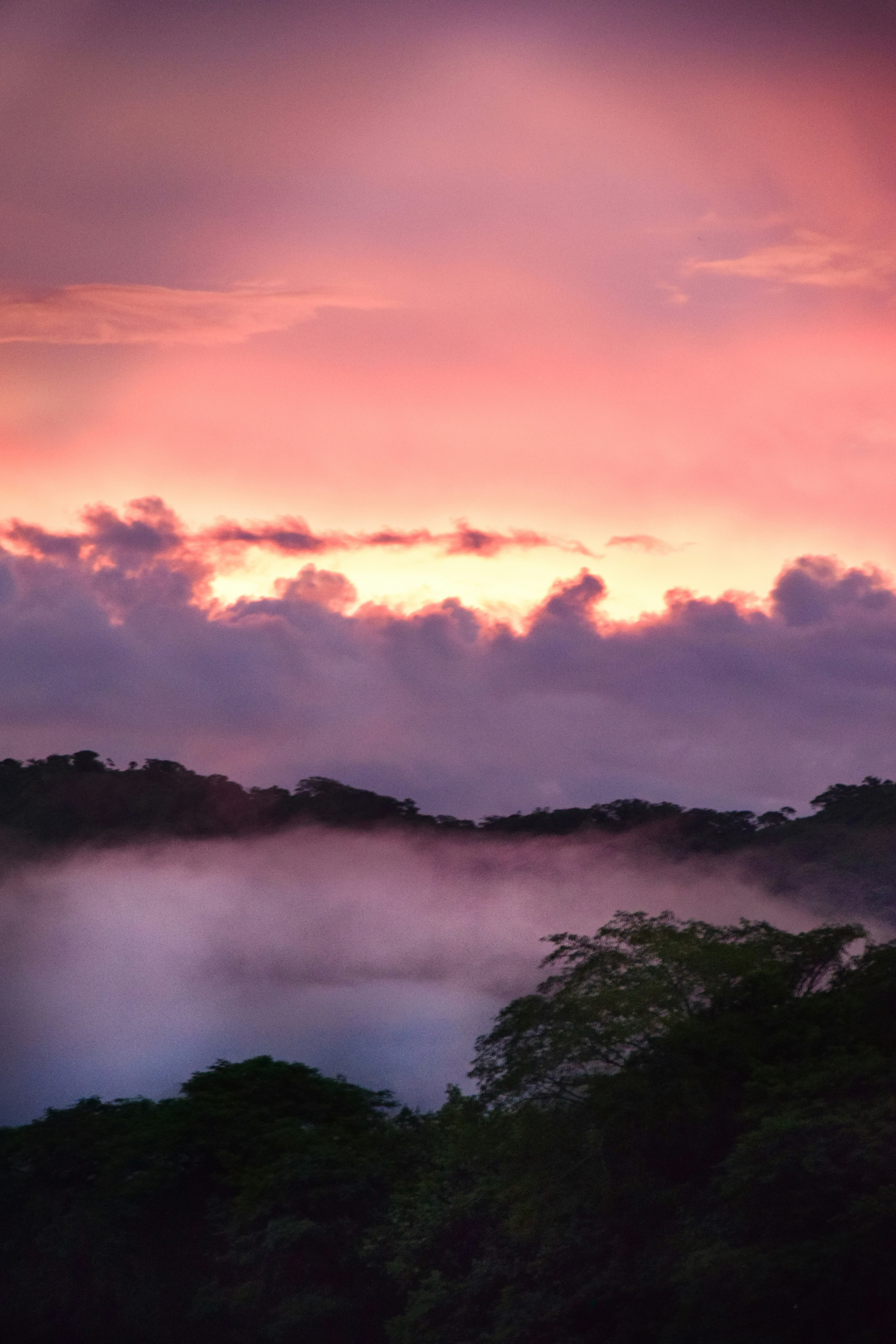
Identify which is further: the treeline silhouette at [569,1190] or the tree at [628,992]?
the tree at [628,992]

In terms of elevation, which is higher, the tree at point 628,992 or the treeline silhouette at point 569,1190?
the tree at point 628,992

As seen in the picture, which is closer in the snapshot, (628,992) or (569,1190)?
(569,1190)

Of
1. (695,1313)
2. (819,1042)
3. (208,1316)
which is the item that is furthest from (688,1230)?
(208,1316)

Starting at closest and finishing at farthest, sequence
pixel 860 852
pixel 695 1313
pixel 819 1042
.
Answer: pixel 695 1313 < pixel 819 1042 < pixel 860 852

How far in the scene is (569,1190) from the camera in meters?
43.1

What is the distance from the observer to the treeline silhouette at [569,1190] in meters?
36.1

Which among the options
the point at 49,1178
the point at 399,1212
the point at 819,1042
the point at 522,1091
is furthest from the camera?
the point at 49,1178

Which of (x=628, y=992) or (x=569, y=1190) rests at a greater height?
(x=628, y=992)

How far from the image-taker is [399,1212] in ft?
170

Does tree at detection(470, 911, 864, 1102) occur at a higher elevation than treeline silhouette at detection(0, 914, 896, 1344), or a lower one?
higher

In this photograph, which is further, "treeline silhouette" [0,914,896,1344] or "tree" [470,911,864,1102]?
"tree" [470,911,864,1102]

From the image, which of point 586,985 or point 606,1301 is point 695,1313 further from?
point 586,985

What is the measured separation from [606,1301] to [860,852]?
150866mm

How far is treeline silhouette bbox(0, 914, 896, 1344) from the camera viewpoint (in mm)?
36062
